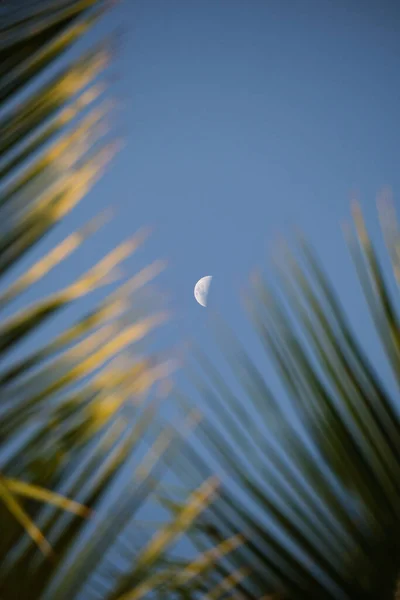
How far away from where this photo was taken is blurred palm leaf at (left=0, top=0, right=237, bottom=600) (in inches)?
16.2

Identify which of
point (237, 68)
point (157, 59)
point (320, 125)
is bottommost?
point (320, 125)

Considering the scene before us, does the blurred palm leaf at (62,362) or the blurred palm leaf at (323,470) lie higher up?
the blurred palm leaf at (62,362)

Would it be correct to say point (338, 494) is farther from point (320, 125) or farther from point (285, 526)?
point (320, 125)

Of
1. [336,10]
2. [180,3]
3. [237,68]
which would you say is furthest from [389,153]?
[180,3]

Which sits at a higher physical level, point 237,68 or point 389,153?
point 237,68

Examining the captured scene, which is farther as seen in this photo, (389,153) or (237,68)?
(237,68)

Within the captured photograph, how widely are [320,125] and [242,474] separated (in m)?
10.8

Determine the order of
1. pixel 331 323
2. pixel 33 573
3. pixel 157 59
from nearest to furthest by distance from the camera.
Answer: pixel 33 573, pixel 331 323, pixel 157 59

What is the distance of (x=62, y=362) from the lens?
446mm

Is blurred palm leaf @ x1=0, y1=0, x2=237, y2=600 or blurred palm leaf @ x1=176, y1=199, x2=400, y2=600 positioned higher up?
blurred palm leaf @ x1=0, y1=0, x2=237, y2=600

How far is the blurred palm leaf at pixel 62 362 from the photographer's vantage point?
1.35 ft

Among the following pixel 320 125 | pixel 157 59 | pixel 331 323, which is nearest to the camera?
pixel 331 323

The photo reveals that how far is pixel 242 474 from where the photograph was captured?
574 millimetres

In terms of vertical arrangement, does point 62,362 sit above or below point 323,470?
above
